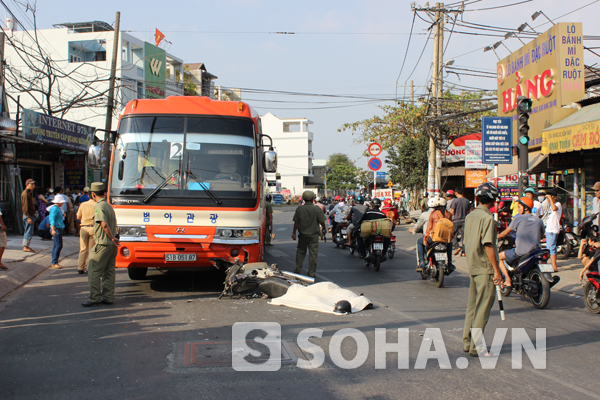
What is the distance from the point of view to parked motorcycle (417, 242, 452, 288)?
33.5ft

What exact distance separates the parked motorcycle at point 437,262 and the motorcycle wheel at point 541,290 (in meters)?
1.90

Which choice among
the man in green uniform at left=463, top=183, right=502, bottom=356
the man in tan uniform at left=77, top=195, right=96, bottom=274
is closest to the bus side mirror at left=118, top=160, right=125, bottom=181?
the man in tan uniform at left=77, top=195, right=96, bottom=274

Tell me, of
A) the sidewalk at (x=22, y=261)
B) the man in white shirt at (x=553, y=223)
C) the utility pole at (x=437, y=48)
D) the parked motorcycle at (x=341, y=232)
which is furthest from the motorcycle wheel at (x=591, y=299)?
the utility pole at (x=437, y=48)

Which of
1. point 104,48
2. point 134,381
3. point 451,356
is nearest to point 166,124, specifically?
point 134,381

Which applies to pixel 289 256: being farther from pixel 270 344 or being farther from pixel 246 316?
pixel 270 344

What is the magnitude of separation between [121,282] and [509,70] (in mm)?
15858

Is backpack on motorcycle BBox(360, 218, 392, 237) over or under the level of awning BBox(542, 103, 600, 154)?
under

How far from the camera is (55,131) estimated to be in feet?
65.2

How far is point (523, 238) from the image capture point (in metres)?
8.63

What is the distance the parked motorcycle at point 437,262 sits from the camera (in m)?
10.2

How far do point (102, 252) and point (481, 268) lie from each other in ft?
18.2

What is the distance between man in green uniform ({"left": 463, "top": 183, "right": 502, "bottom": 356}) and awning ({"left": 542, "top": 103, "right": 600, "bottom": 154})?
25.5 feet

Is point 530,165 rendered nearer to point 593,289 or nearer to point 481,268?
point 593,289

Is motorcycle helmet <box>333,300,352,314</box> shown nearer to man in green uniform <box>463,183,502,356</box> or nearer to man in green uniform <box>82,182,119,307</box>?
man in green uniform <box>463,183,502,356</box>
